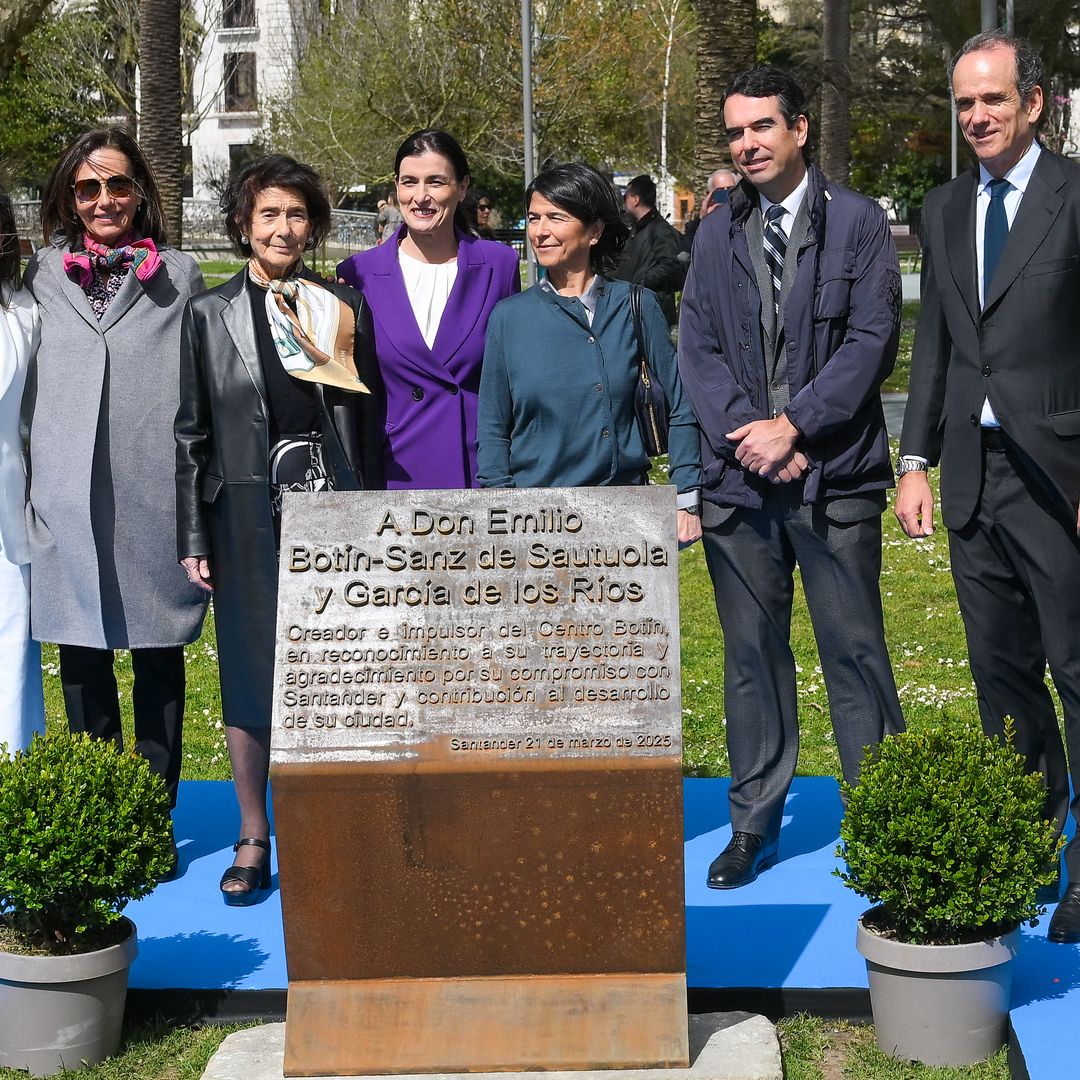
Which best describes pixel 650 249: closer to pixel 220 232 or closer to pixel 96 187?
pixel 96 187

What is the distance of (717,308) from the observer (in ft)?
16.1

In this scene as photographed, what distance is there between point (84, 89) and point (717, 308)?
39245 millimetres

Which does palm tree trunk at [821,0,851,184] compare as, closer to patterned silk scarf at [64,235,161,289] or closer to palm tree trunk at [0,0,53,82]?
palm tree trunk at [0,0,53,82]

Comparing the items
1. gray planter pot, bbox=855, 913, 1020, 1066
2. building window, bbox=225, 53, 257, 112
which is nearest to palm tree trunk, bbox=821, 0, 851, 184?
gray planter pot, bbox=855, 913, 1020, 1066

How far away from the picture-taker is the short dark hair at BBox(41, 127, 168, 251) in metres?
5.04

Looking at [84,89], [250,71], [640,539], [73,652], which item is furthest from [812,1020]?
[250,71]

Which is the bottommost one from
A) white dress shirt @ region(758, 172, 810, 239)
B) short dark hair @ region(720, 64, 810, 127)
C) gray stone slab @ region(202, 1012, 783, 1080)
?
gray stone slab @ region(202, 1012, 783, 1080)

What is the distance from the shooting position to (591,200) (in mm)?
4867

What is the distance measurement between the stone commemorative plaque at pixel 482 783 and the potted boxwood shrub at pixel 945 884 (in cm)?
52

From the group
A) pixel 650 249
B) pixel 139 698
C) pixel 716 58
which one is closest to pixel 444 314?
pixel 139 698

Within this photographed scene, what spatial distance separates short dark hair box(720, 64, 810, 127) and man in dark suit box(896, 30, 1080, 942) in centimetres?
48

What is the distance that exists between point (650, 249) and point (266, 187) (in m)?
10.7

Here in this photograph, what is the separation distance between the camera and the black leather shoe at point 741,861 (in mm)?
5047

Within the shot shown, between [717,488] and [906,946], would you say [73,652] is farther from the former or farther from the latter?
[906,946]
